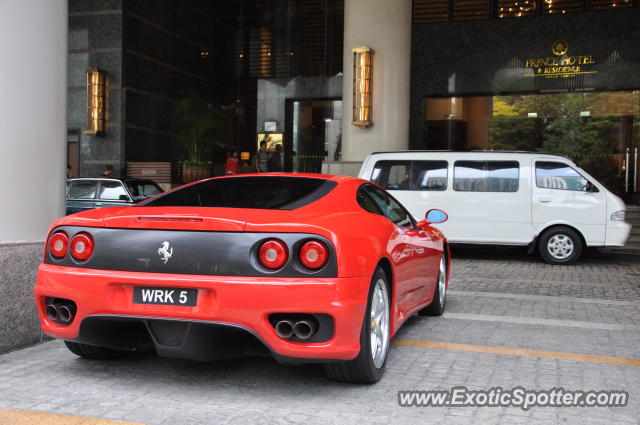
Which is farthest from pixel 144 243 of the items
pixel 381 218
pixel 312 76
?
pixel 312 76

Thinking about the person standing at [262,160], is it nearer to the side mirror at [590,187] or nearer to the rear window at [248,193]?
the side mirror at [590,187]

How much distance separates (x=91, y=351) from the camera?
4.50 metres

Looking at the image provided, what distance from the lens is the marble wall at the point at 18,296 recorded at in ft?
15.9

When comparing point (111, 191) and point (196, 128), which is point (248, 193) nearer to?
point (111, 191)

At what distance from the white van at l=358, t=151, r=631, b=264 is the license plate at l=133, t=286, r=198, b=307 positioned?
8.90 m

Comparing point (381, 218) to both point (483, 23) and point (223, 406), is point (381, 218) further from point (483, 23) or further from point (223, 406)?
point (483, 23)

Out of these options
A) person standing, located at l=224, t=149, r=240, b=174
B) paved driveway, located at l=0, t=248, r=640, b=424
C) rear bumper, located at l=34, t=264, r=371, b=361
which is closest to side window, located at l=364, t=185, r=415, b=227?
paved driveway, located at l=0, t=248, r=640, b=424

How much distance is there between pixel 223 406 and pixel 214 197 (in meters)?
1.56

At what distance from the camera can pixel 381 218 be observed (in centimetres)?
457

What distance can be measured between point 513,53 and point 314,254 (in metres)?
18.8

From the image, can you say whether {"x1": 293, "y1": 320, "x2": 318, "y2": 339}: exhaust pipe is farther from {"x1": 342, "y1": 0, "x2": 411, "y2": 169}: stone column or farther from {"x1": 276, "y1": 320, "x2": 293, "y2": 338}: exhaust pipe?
{"x1": 342, "y1": 0, "x2": 411, "y2": 169}: stone column

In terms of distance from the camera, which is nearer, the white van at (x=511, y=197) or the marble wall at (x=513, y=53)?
the white van at (x=511, y=197)

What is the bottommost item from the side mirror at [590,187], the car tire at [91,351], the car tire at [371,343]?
the car tire at [91,351]

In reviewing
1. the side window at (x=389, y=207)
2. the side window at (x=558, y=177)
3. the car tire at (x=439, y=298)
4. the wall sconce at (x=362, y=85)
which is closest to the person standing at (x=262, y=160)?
the wall sconce at (x=362, y=85)
